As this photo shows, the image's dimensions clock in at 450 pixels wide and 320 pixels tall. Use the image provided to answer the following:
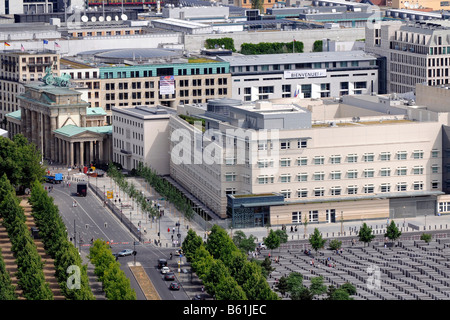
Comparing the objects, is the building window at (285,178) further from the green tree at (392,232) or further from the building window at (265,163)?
the green tree at (392,232)

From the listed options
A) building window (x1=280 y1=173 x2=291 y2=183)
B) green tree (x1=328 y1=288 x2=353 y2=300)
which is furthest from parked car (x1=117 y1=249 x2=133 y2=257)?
green tree (x1=328 y1=288 x2=353 y2=300)

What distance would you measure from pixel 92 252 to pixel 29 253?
11903mm

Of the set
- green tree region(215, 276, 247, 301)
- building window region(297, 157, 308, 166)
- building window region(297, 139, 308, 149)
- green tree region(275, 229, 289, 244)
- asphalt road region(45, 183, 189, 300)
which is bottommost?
asphalt road region(45, 183, 189, 300)

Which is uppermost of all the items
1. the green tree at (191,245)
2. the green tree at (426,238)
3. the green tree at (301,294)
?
the green tree at (191,245)

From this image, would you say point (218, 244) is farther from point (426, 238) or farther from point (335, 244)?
point (426, 238)

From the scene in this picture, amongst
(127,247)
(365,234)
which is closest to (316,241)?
(365,234)

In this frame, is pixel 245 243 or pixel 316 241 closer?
pixel 245 243

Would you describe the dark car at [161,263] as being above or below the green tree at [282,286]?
below

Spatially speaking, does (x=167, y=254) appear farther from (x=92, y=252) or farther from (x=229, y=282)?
(x=229, y=282)

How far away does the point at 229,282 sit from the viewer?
133m

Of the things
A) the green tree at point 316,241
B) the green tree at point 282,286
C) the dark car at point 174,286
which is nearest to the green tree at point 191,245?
the dark car at point 174,286

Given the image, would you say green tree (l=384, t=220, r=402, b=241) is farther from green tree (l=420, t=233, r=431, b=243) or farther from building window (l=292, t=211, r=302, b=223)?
building window (l=292, t=211, r=302, b=223)

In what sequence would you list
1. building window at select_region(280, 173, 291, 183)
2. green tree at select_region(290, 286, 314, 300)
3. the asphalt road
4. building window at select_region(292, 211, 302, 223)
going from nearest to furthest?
green tree at select_region(290, 286, 314, 300) → the asphalt road → building window at select_region(292, 211, 302, 223) → building window at select_region(280, 173, 291, 183)
